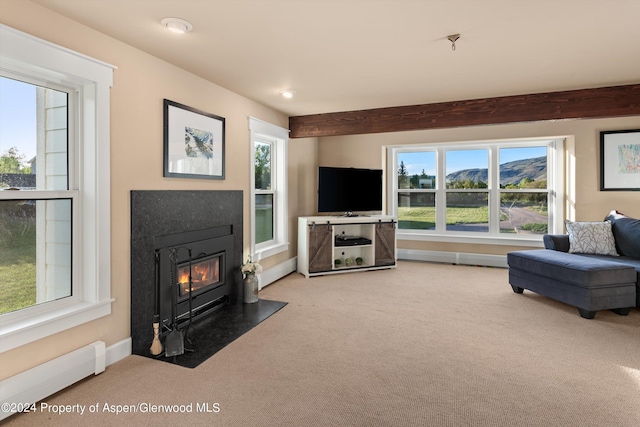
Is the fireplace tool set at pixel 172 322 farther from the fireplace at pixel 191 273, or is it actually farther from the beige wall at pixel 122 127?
the beige wall at pixel 122 127

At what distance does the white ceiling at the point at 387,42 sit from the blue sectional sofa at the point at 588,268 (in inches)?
69.0

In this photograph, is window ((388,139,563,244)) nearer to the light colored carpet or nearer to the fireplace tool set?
the light colored carpet

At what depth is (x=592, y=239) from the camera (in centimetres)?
420

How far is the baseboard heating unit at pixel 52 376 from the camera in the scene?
1.92m

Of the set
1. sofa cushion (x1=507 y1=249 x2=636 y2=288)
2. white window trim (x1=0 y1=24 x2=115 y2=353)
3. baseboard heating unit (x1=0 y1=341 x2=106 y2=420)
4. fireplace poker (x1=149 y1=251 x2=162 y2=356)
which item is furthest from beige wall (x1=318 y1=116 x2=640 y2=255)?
baseboard heating unit (x1=0 y1=341 x2=106 y2=420)

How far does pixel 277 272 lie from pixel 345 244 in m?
1.09

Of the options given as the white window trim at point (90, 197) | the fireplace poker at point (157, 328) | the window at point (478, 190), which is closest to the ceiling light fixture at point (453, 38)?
the white window trim at point (90, 197)

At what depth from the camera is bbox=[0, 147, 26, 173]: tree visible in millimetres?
2031

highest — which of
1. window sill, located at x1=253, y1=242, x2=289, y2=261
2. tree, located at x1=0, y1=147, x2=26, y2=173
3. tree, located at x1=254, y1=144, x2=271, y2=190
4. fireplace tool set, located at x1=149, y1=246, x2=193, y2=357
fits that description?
tree, located at x1=254, y1=144, x2=271, y2=190

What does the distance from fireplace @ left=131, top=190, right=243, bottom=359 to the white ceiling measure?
3.83 feet

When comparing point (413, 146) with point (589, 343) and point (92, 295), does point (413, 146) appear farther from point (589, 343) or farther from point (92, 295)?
point (92, 295)

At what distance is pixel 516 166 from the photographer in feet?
18.5

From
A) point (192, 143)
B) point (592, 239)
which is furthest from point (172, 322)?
point (592, 239)

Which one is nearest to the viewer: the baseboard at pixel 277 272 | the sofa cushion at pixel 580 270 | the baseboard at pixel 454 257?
the sofa cushion at pixel 580 270
